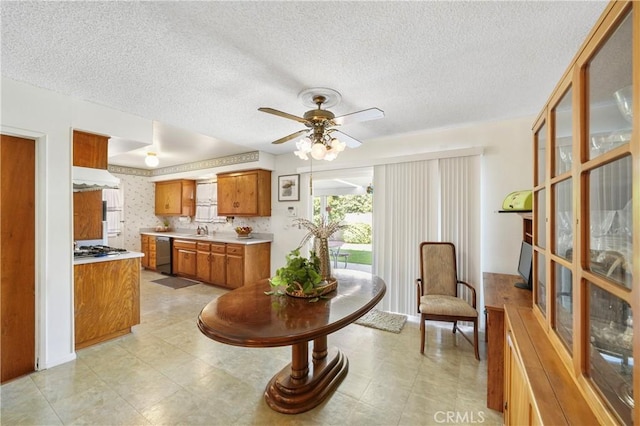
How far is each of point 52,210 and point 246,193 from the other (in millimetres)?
2796

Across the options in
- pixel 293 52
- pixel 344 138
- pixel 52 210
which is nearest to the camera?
pixel 293 52

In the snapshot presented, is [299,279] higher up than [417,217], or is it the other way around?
[417,217]

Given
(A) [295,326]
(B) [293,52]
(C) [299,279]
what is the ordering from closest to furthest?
(A) [295,326]
(B) [293,52]
(C) [299,279]

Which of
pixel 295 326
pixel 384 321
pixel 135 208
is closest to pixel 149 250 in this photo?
pixel 135 208

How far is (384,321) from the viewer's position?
328cm

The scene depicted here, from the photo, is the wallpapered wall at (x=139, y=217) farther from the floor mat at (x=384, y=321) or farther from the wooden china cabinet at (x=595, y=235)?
the wooden china cabinet at (x=595, y=235)

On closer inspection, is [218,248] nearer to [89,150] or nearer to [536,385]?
[89,150]

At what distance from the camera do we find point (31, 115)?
7.14 feet

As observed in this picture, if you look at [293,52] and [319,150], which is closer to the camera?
[293,52]

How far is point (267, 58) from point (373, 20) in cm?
73

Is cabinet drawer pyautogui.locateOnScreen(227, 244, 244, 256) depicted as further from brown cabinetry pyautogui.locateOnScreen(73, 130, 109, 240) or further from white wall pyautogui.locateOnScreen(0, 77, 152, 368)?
white wall pyautogui.locateOnScreen(0, 77, 152, 368)

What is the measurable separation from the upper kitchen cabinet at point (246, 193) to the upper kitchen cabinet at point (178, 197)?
1271mm

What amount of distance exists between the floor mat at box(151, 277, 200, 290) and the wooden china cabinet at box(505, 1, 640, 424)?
510cm

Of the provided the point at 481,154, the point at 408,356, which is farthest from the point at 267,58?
the point at 408,356
